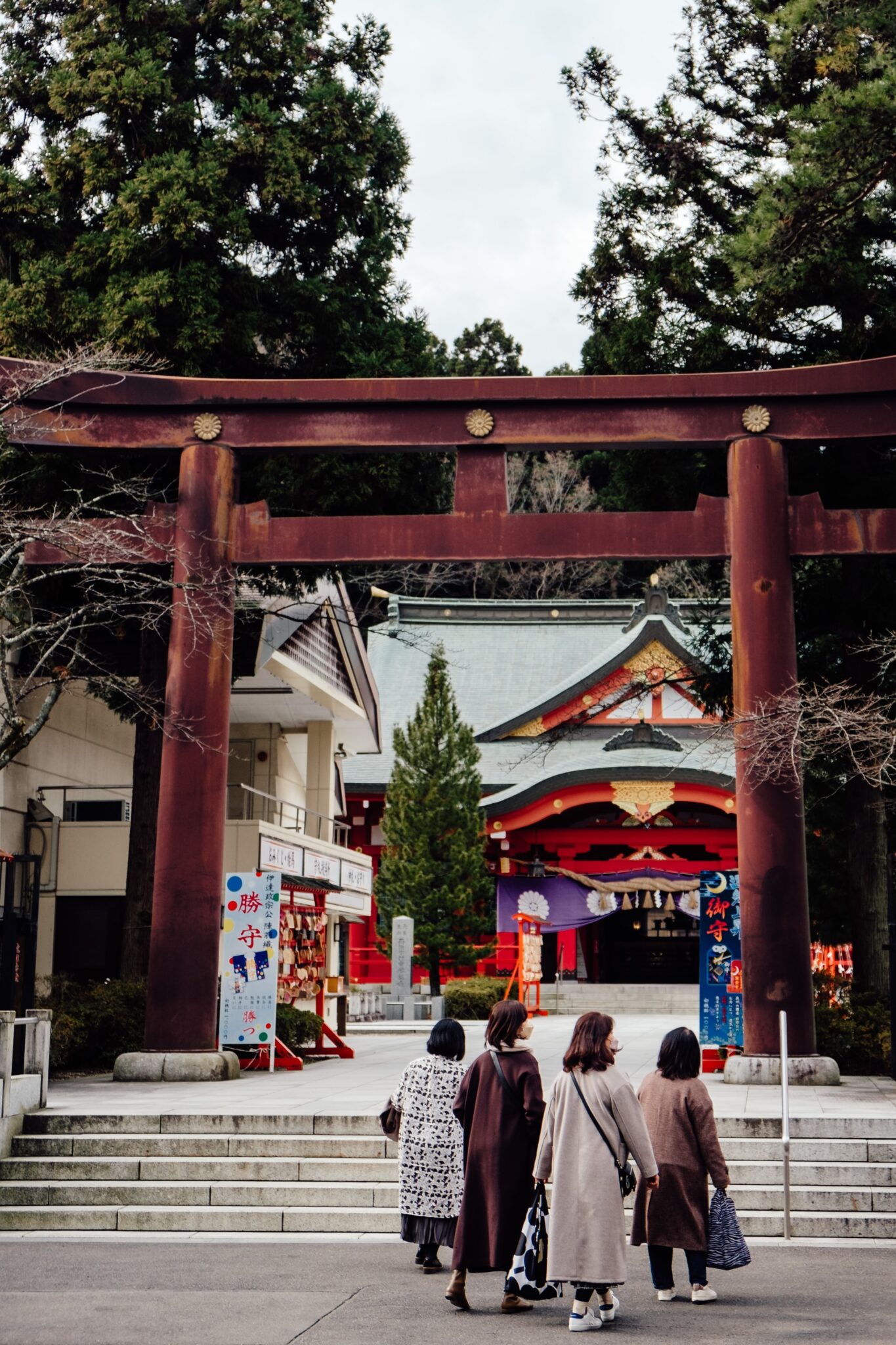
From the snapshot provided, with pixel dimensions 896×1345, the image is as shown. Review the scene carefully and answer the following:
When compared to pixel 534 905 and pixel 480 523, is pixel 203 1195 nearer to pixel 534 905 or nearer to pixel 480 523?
pixel 480 523

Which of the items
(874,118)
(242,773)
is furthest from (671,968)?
(874,118)

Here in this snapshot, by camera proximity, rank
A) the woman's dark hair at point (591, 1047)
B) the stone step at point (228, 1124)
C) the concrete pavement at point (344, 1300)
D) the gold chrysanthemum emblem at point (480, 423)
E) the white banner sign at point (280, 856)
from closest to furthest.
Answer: the concrete pavement at point (344, 1300), the woman's dark hair at point (591, 1047), the stone step at point (228, 1124), the gold chrysanthemum emblem at point (480, 423), the white banner sign at point (280, 856)

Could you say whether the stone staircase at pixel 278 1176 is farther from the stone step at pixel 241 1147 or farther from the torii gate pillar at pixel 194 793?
the torii gate pillar at pixel 194 793

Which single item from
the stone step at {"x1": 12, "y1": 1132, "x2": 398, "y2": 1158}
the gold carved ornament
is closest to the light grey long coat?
the stone step at {"x1": 12, "y1": 1132, "x2": 398, "y2": 1158}

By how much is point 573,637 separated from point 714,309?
24.2 m

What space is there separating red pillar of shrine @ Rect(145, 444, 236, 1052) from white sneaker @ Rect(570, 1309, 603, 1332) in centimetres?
706

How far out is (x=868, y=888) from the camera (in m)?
14.8

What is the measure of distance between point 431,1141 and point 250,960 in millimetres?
6905

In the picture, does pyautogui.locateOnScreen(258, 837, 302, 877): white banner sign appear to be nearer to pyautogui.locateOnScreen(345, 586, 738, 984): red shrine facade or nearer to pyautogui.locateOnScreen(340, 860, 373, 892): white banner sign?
pyautogui.locateOnScreen(340, 860, 373, 892): white banner sign

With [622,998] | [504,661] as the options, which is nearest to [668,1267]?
[622,998]

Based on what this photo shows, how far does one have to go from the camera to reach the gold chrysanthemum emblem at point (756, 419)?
44.2 feet

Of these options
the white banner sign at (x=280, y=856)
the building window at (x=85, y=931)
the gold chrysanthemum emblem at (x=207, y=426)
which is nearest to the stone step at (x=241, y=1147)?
the gold chrysanthemum emblem at (x=207, y=426)

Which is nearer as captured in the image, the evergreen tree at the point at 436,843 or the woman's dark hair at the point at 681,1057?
the woman's dark hair at the point at 681,1057

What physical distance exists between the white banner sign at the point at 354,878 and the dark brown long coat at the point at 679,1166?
52.2 feet
